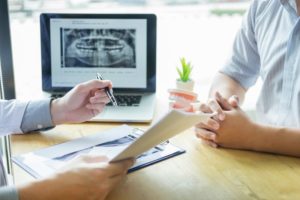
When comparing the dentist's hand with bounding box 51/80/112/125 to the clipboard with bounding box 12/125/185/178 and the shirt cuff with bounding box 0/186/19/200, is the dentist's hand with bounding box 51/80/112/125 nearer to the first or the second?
the clipboard with bounding box 12/125/185/178

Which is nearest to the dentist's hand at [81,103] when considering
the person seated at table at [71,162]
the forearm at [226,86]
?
the person seated at table at [71,162]

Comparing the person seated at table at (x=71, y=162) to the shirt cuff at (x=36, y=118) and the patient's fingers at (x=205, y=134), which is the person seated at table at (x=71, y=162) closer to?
the shirt cuff at (x=36, y=118)

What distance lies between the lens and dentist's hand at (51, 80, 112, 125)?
1.17 metres

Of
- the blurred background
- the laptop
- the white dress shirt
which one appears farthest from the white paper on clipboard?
the blurred background

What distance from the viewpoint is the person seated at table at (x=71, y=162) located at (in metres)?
0.79

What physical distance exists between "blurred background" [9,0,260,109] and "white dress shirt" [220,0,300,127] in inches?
11.3

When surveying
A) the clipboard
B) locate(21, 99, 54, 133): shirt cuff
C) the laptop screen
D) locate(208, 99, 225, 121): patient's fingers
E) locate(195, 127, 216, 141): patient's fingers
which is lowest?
the clipboard

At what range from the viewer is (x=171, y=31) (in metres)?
1.91

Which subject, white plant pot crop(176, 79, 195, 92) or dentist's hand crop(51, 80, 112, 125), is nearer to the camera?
dentist's hand crop(51, 80, 112, 125)

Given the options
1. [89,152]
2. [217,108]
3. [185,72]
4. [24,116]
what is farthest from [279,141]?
[24,116]

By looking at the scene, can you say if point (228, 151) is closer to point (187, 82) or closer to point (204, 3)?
point (187, 82)

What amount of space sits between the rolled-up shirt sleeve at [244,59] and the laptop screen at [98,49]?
29 centimetres

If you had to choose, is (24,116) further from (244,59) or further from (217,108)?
(244,59)

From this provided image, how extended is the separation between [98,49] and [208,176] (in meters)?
0.73
